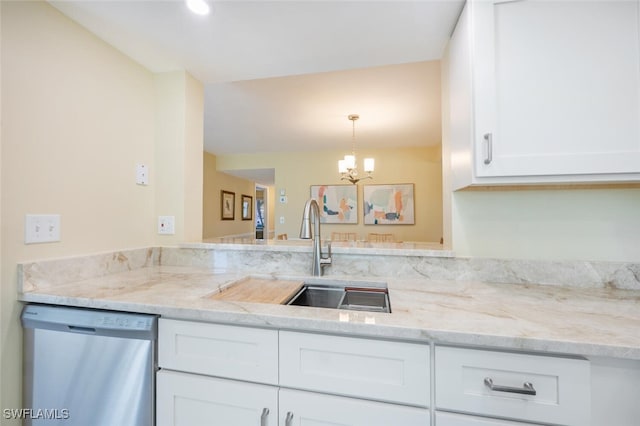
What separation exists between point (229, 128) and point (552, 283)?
11.3 feet

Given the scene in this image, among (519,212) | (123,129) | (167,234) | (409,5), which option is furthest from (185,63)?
(519,212)

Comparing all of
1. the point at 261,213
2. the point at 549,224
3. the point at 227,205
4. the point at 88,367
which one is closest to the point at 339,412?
the point at 88,367

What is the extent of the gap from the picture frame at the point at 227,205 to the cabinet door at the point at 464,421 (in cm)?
494

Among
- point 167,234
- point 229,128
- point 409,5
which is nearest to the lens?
point 409,5

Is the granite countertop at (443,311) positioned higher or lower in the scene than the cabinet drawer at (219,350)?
higher

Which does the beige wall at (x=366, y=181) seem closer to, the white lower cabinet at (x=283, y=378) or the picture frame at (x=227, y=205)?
the picture frame at (x=227, y=205)

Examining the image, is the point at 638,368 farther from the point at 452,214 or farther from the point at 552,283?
the point at 452,214

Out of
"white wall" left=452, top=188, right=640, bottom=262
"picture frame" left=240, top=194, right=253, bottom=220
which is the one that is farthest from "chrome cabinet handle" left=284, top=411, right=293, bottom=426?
"picture frame" left=240, top=194, right=253, bottom=220

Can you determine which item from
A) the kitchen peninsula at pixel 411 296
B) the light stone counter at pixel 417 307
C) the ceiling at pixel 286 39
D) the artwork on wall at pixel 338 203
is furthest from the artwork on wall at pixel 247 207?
the light stone counter at pixel 417 307

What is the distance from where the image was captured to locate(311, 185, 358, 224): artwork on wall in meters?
4.65

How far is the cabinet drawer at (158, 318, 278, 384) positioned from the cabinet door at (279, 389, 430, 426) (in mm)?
85

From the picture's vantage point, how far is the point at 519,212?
4.07 ft

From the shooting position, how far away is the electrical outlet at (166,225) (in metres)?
1.64

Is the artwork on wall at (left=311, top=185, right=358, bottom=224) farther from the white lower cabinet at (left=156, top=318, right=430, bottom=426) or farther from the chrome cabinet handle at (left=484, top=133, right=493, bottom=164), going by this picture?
the white lower cabinet at (left=156, top=318, right=430, bottom=426)
